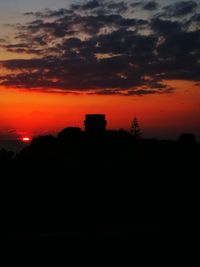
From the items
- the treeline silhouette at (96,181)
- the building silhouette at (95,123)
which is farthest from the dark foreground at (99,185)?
the building silhouette at (95,123)

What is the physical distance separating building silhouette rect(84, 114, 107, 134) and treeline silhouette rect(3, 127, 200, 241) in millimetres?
177

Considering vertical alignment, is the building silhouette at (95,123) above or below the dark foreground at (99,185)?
above

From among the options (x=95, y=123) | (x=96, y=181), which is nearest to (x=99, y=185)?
(x=96, y=181)

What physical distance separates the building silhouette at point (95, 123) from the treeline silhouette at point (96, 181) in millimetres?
177

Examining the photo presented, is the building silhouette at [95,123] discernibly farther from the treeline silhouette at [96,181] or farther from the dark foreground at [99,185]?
the dark foreground at [99,185]

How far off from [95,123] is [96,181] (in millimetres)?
4367

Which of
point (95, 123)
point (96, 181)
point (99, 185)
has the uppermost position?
point (95, 123)

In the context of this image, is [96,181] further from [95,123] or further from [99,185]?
[95,123]

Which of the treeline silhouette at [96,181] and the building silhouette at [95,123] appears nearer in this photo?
the building silhouette at [95,123]

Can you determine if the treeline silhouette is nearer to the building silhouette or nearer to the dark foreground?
the dark foreground

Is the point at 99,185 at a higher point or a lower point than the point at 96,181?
lower

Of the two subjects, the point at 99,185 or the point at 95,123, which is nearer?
the point at 95,123

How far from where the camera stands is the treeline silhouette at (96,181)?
15000mm

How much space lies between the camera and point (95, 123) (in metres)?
12.7
